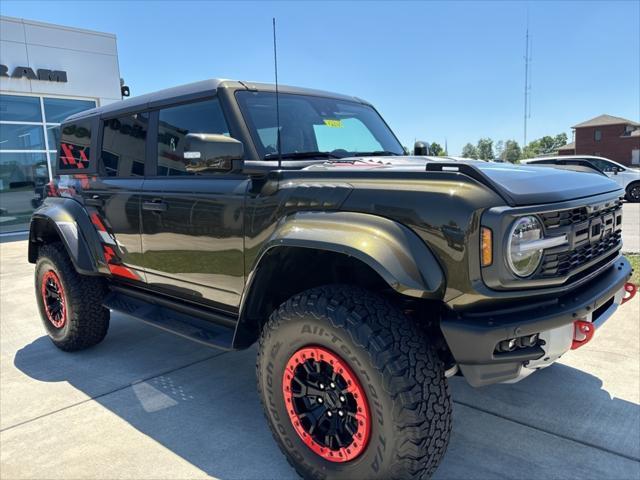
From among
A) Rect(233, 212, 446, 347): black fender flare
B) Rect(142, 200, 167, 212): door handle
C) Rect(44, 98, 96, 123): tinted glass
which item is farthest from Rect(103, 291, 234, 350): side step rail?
Rect(44, 98, 96, 123): tinted glass

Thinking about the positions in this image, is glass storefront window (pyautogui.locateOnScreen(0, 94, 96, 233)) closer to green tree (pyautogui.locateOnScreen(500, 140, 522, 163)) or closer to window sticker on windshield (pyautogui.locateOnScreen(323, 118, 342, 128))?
green tree (pyautogui.locateOnScreen(500, 140, 522, 163))

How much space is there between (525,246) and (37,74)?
15.6 m

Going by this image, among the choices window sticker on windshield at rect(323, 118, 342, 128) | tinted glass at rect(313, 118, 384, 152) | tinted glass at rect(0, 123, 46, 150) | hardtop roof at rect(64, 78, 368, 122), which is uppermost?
tinted glass at rect(0, 123, 46, 150)

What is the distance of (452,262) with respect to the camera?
194 centimetres

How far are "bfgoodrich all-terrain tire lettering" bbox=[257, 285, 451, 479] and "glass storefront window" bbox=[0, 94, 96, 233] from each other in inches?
547

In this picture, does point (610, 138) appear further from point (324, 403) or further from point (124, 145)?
point (324, 403)

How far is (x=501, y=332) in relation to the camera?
1.87 m

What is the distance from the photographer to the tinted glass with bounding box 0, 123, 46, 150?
13.9 m

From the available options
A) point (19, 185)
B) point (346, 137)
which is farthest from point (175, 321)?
point (19, 185)

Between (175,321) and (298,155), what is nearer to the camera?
(298,155)

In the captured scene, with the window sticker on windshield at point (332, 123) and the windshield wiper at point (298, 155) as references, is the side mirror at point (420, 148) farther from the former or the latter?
the windshield wiper at point (298, 155)

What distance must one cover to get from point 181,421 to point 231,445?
446 millimetres

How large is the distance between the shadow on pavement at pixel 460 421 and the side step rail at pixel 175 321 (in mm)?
513

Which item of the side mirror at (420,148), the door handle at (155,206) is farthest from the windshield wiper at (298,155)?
the side mirror at (420,148)
